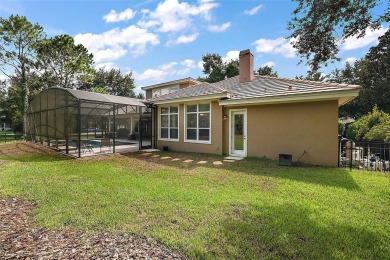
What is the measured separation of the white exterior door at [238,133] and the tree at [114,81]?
36227mm

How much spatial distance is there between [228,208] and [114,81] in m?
43.0

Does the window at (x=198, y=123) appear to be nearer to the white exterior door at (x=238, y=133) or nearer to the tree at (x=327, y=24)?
the white exterior door at (x=238, y=133)

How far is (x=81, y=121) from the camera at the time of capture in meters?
11.5

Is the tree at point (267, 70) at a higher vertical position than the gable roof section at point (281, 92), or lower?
higher

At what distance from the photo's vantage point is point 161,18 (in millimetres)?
10625

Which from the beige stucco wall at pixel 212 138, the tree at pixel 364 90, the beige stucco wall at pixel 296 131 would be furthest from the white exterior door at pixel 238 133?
the tree at pixel 364 90

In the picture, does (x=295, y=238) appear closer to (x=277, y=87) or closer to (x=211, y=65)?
(x=277, y=87)

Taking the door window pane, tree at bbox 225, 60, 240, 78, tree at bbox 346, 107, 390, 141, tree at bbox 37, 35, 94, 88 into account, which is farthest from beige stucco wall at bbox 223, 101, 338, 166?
tree at bbox 225, 60, 240, 78

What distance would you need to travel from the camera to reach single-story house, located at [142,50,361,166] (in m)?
8.46

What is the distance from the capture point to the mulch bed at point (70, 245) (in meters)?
2.71

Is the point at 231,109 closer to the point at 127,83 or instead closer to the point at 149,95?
the point at 149,95

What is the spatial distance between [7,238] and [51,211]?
891mm

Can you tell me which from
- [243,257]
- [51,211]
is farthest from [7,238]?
[243,257]

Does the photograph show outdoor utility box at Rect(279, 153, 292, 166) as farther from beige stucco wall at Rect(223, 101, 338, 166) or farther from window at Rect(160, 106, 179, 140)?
window at Rect(160, 106, 179, 140)
